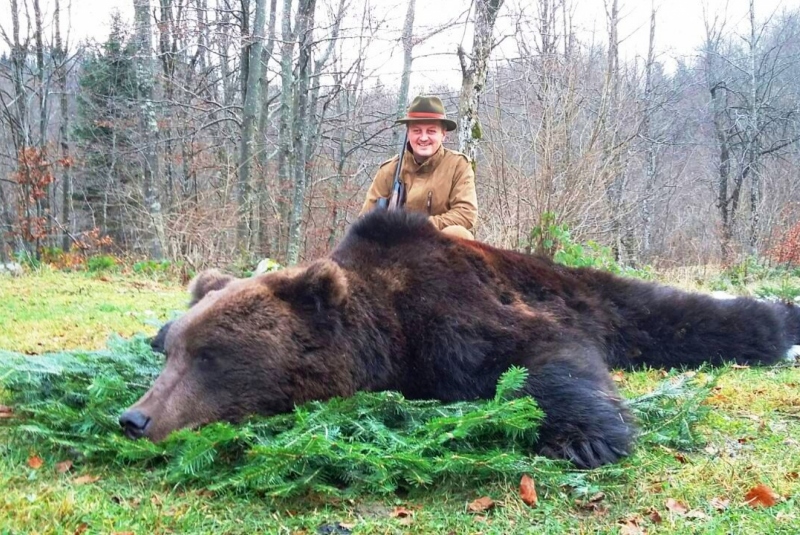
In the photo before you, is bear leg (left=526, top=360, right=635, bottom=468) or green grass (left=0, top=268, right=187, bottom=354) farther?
green grass (left=0, top=268, right=187, bottom=354)

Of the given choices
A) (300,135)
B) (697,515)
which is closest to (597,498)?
(697,515)

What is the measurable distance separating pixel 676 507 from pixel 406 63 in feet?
45.4

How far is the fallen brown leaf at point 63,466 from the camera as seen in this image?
7.28 ft

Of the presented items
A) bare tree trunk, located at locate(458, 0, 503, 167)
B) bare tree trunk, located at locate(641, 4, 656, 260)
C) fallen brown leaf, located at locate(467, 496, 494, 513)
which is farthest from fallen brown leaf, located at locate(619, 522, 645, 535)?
bare tree trunk, located at locate(641, 4, 656, 260)

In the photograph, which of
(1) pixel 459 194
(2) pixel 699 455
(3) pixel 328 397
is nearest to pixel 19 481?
(3) pixel 328 397

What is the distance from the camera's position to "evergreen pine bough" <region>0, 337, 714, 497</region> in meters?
2.14

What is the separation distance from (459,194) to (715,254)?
1323cm

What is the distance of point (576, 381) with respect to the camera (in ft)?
9.10

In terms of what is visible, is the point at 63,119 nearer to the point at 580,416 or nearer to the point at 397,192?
the point at 397,192

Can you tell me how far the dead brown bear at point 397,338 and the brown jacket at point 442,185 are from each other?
4.23 feet

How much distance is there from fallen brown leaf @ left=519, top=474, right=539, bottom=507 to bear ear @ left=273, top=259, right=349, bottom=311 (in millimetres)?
1124

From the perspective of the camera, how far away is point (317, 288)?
287cm

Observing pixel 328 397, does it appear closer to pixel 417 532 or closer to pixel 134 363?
pixel 417 532

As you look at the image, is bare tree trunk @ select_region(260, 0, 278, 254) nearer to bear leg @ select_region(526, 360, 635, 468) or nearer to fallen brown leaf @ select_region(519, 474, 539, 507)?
bear leg @ select_region(526, 360, 635, 468)
